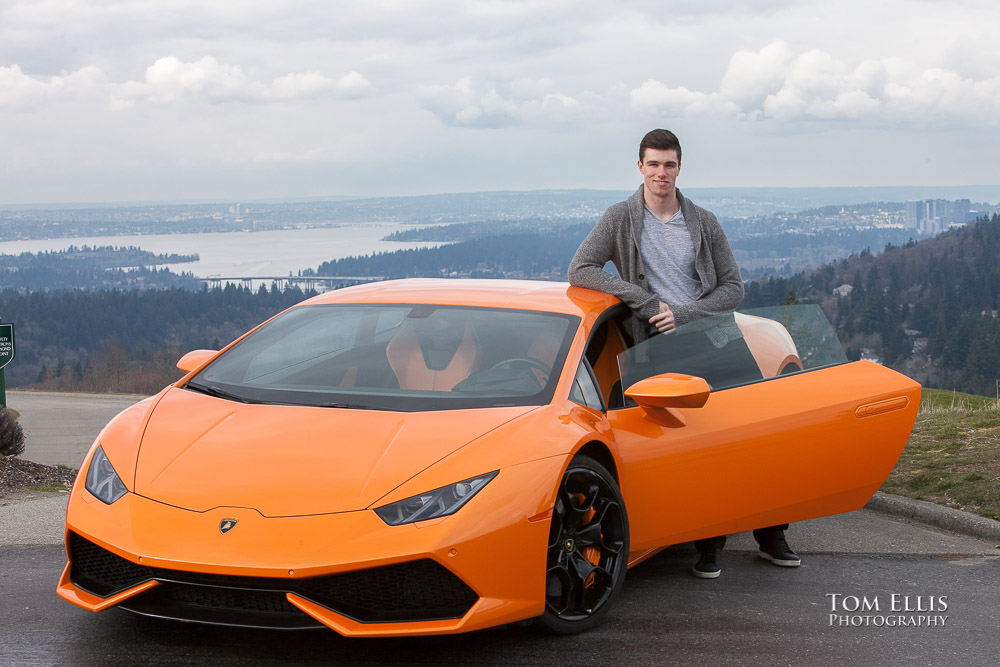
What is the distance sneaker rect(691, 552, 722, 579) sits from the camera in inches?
178

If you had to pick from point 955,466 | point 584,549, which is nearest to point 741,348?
point 584,549

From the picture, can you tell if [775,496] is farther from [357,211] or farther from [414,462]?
[357,211]

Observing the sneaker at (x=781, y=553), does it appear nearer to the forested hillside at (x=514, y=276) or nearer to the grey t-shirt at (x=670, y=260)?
the grey t-shirt at (x=670, y=260)

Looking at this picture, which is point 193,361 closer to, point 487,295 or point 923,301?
point 487,295

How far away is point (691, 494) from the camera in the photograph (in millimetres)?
4156

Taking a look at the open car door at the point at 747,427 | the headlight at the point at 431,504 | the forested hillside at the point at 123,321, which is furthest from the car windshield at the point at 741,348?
the forested hillside at the point at 123,321

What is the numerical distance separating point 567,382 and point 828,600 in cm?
156

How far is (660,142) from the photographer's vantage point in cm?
529

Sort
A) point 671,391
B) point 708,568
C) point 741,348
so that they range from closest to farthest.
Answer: point 671,391 < point 708,568 < point 741,348

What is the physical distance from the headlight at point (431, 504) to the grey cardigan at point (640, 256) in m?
2.11

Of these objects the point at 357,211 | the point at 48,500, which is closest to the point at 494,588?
the point at 48,500

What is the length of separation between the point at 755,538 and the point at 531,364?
1.67 m

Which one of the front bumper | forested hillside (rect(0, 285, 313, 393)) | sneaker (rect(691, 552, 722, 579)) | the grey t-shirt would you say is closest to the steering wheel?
the front bumper

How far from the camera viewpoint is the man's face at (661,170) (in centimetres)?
527
